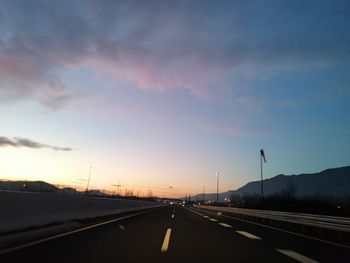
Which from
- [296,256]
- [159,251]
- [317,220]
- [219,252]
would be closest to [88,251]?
[159,251]

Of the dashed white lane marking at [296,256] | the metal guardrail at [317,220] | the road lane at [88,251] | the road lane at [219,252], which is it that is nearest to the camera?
the road lane at [88,251]

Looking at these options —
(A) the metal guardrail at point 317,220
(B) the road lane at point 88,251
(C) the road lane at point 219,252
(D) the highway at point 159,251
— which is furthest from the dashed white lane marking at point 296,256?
(A) the metal guardrail at point 317,220

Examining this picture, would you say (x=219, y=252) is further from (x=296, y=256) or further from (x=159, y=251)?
(x=296, y=256)

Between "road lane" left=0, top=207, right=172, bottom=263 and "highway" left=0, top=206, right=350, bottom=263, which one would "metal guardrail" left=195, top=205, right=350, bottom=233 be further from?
"road lane" left=0, top=207, right=172, bottom=263

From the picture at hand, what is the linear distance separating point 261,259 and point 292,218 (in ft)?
49.8

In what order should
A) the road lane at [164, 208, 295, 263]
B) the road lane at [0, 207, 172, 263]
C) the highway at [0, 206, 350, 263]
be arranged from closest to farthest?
the road lane at [0, 207, 172, 263], the highway at [0, 206, 350, 263], the road lane at [164, 208, 295, 263]

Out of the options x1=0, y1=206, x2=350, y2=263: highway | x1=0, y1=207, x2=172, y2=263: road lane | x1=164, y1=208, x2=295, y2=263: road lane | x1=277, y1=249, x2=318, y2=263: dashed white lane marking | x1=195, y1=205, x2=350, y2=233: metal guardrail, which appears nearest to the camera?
x1=0, y1=207, x2=172, y2=263: road lane

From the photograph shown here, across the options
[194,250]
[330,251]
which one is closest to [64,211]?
[194,250]

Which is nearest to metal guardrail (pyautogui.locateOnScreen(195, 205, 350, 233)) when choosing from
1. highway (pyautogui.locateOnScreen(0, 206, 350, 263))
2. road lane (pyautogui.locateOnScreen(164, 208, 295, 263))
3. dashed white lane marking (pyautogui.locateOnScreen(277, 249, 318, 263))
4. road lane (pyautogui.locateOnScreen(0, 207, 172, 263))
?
highway (pyautogui.locateOnScreen(0, 206, 350, 263))

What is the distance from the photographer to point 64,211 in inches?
842

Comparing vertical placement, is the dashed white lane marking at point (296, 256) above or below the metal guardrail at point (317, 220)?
below

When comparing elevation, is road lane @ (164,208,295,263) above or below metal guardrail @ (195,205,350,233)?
below

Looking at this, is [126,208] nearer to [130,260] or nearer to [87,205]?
[87,205]

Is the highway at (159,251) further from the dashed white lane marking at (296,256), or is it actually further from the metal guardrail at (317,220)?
the metal guardrail at (317,220)
